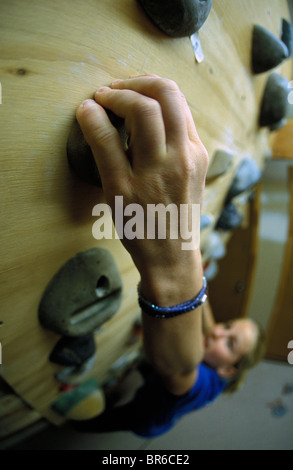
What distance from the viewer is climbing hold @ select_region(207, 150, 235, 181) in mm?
636

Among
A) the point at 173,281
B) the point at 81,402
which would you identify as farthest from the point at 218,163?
the point at 81,402

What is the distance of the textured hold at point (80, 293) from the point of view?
437 millimetres

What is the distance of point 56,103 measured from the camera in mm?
320

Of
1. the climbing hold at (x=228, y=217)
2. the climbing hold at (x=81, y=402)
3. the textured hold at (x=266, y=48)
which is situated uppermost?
the textured hold at (x=266, y=48)

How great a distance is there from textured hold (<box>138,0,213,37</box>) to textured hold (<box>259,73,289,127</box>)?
433 millimetres

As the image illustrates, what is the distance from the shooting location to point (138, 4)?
14.3 inches

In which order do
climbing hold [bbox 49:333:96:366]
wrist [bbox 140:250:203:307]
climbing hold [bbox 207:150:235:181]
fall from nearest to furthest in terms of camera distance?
wrist [bbox 140:250:203:307], climbing hold [bbox 49:333:96:366], climbing hold [bbox 207:150:235:181]

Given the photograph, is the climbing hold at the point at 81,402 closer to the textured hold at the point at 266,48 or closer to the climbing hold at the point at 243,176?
the climbing hold at the point at 243,176

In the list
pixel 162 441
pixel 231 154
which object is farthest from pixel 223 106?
pixel 162 441

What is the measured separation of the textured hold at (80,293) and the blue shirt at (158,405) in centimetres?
49

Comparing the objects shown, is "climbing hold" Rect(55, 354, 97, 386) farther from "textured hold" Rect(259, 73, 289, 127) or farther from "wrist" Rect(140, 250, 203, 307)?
"textured hold" Rect(259, 73, 289, 127)

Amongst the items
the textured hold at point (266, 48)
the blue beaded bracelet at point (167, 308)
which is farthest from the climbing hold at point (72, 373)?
the textured hold at point (266, 48)

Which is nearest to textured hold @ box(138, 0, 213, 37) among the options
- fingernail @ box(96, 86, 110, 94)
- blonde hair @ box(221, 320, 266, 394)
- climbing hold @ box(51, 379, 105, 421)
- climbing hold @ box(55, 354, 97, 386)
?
fingernail @ box(96, 86, 110, 94)
